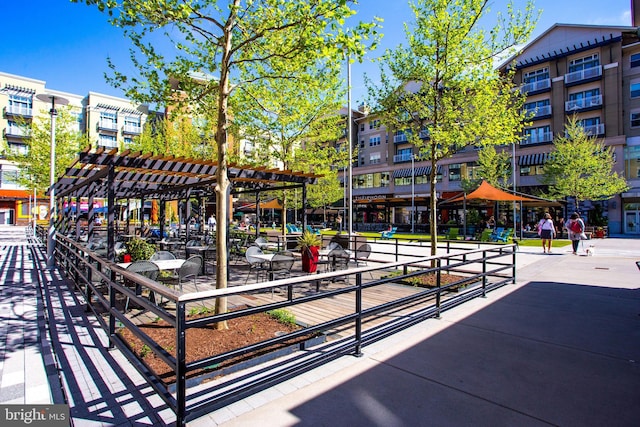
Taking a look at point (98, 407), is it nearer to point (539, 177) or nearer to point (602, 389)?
point (602, 389)

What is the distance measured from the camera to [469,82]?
8.47 metres

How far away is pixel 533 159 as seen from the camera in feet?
116

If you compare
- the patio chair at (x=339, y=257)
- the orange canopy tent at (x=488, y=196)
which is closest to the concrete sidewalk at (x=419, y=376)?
the patio chair at (x=339, y=257)

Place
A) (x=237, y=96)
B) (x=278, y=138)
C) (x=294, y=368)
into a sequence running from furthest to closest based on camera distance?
(x=278, y=138), (x=237, y=96), (x=294, y=368)

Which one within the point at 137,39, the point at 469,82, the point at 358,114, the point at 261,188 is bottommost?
the point at 261,188

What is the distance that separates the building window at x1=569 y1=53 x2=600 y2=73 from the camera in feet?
109

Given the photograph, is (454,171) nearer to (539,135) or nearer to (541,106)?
(539,135)

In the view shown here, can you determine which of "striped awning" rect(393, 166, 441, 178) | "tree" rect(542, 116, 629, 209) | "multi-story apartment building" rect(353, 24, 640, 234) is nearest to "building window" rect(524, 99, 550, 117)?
"multi-story apartment building" rect(353, 24, 640, 234)

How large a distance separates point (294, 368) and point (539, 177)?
1549 inches

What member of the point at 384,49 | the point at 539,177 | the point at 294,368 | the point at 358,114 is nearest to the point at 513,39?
the point at 384,49

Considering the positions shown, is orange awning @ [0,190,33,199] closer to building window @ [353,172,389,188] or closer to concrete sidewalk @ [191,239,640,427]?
building window @ [353,172,389,188]

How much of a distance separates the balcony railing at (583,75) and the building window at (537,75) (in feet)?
7.43

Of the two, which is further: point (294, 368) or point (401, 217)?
point (401, 217)

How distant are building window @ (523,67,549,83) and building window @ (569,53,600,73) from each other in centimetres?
218
